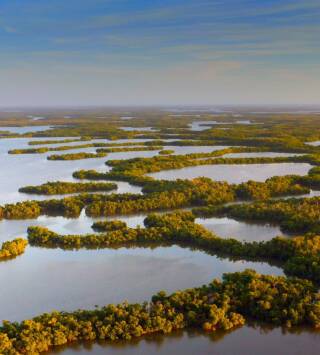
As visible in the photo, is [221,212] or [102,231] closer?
[102,231]

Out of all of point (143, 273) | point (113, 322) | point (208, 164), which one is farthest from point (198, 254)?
point (208, 164)

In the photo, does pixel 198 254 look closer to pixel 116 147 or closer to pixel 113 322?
pixel 113 322

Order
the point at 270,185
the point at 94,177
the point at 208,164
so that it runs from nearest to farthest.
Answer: the point at 270,185
the point at 94,177
the point at 208,164

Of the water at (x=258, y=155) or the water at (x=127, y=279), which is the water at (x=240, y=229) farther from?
the water at (x=258, y=155)

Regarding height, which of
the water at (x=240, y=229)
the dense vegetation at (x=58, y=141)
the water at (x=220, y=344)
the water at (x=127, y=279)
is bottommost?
the water at (x=220, y=344)

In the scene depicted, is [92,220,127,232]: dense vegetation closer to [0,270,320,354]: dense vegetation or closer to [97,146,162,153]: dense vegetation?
[0,270,320,354]: dense vegetation

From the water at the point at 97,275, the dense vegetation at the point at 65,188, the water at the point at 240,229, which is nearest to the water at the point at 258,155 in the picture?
the dense vegetation at the point at 65,188
